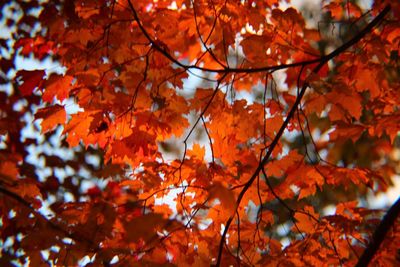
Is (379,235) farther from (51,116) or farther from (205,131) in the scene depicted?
(51,116)

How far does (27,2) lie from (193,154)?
391 centimetres

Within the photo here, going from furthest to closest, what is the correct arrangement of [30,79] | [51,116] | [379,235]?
[30,79]
[51,116]
[379,235]

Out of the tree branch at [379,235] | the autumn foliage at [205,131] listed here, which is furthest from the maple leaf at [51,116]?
the tree branch at [379,235]

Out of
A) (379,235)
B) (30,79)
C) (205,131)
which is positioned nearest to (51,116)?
(30,79)

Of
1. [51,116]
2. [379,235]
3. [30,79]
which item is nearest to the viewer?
[379,235]

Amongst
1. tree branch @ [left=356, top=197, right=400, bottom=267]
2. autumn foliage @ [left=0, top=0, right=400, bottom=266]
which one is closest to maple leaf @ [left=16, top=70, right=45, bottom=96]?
autumn foliage @ [left=0, top=0, right=400, bottom=266]

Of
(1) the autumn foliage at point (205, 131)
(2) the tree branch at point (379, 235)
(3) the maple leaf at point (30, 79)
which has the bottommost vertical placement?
(2) the tree branch at point (379, 235)

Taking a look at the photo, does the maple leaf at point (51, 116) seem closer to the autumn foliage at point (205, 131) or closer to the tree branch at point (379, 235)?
the autumn foliage at point (205, 131)

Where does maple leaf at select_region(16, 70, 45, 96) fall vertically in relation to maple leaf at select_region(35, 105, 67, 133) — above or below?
above

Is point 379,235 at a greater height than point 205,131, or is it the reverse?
point 205,131

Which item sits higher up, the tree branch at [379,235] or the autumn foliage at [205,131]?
the autumn foliage at [205,131]

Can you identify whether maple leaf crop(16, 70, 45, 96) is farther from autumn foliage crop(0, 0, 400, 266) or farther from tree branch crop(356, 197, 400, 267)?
tree branch crop(356, 197, 400, 267)

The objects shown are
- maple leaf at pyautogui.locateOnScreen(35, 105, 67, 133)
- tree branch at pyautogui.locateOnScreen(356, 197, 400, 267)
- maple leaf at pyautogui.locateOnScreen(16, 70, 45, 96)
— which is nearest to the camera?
tree branch at pyautogui.locateOnScreen(356, 197, 400, 267)

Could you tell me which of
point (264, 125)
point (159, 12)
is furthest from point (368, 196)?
point (159, 12)
